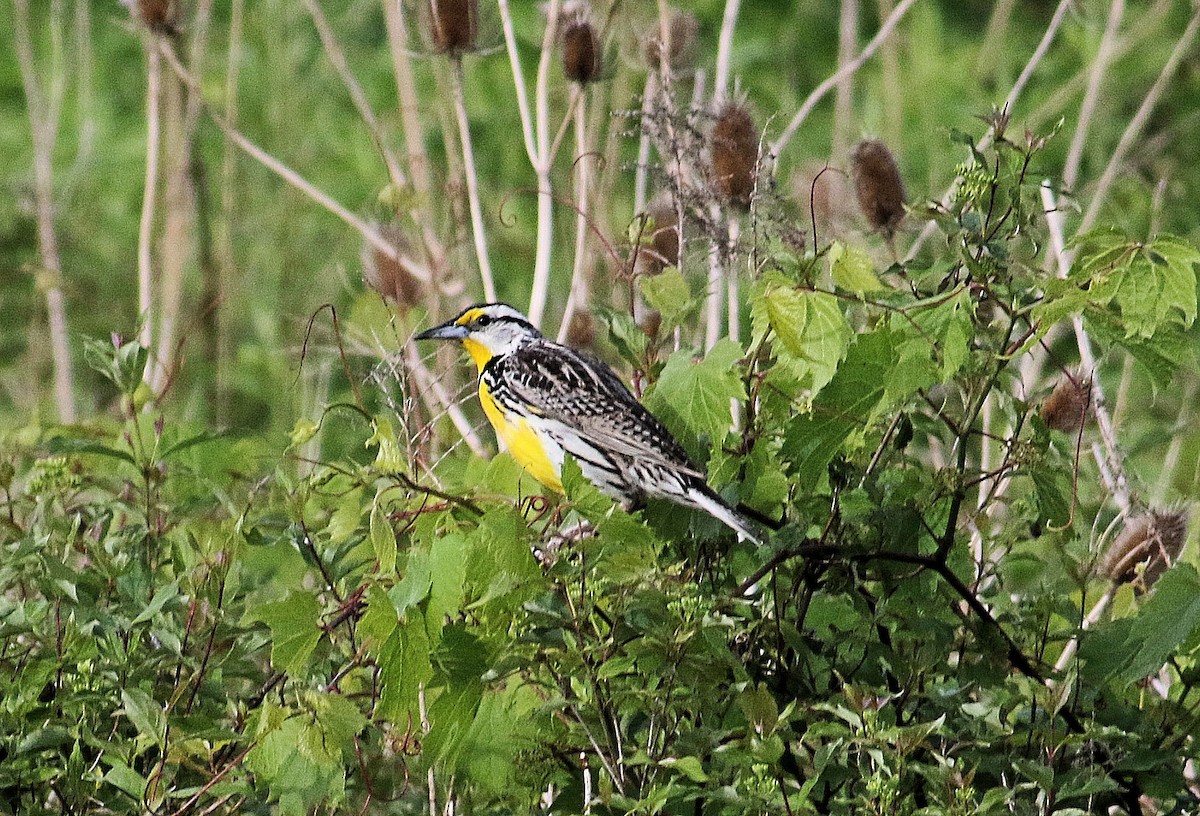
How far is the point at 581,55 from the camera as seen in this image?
12.6 feet

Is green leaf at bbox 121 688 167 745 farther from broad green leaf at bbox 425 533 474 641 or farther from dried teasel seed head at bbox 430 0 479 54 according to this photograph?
dried teasel seed head at bbox 430 0 479 54

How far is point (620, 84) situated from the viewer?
5.14m

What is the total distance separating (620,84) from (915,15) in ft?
10.0

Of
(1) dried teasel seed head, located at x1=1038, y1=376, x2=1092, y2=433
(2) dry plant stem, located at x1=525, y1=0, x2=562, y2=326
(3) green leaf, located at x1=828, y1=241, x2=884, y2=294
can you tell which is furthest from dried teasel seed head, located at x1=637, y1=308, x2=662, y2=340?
(3) green leaf, located at x1=828, y1=241, x2=884, y2=294

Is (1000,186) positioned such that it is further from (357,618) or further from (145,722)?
(145,722)

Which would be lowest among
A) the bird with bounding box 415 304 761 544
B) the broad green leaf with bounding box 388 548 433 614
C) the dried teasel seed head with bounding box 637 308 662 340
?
the bird with bounding box 415 304 761 544

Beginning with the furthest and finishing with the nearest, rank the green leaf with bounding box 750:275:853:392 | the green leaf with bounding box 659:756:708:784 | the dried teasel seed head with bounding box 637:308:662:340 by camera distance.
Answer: the dried teasel seed head with bounding box 637:308:662:340 → the green leaf with bounding box 750:275:853:392 → the green leaf with bounding box 659:756:708:784

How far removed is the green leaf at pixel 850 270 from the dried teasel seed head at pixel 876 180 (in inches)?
49.9

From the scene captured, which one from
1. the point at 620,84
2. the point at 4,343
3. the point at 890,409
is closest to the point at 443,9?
the point at 620,84

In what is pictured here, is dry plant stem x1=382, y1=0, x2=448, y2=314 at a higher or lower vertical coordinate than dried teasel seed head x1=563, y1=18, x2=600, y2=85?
lower

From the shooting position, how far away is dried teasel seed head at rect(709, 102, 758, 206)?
11.4 ft

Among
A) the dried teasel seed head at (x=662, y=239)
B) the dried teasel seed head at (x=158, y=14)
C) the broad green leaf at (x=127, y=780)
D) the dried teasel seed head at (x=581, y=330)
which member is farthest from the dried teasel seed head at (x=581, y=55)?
the broad green leaf at (x=127, y=780)

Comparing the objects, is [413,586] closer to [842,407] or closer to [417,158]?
[842,407]

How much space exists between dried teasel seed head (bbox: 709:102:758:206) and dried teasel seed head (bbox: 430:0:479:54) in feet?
2.07
